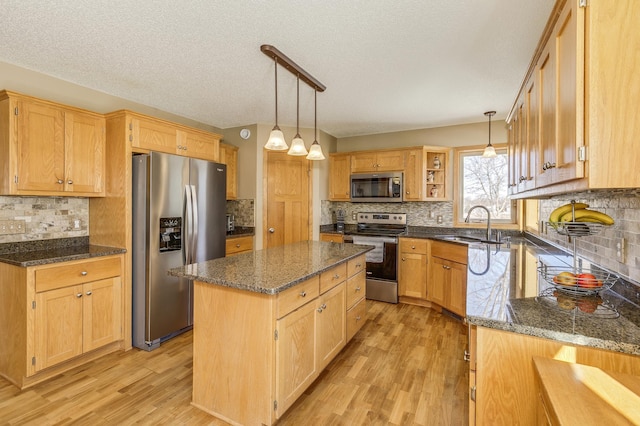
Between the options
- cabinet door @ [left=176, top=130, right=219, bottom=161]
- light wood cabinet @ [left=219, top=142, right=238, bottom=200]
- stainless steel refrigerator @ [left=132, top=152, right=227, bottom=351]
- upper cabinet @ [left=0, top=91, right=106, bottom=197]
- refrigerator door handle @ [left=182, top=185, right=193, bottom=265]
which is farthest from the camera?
light wood cabinet @ [left=219, top=142, right=238, bottom=200]

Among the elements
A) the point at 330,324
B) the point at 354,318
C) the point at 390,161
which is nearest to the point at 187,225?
the point at 330,324

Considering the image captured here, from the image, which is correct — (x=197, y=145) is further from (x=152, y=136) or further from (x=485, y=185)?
(x=485, y=185)

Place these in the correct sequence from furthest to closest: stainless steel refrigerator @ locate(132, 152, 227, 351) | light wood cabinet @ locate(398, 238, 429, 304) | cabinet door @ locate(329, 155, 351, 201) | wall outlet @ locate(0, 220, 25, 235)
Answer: cabinet door @ locate(329, 155, 351, 201)
light wood cabinet @ locate(398, 238, 429, 304)
stainless steel refrigerator @ locate(132, 152, 227, 351)
wall outlet @ locate(0, 220, 25, 235)

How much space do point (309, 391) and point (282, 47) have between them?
8.16 ft

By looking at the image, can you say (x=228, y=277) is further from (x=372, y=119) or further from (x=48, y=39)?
(x=372, y=119)

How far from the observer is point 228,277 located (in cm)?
174

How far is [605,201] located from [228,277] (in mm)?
2183

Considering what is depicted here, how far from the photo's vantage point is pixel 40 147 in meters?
2.41

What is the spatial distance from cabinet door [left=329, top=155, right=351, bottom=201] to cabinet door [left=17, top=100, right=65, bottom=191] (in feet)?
10.8

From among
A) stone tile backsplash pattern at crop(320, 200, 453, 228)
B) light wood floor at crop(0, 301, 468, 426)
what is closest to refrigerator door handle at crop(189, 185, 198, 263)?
light wood floor at crop(0, 301, 468, 426)

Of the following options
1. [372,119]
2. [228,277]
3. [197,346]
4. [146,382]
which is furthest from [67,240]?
[372,119]

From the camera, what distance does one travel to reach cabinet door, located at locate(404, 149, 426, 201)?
4191 mm

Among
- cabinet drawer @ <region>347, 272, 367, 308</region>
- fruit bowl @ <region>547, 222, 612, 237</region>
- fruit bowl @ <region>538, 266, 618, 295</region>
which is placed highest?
fruit bowl @ <region>547, 222, 612, 237</region>

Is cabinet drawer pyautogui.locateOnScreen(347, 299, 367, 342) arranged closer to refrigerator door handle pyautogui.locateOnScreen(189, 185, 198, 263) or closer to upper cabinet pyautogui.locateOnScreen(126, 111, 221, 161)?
refrigerator door handle pyautogui.locateOnScreen(189, 185, 198, 263)
